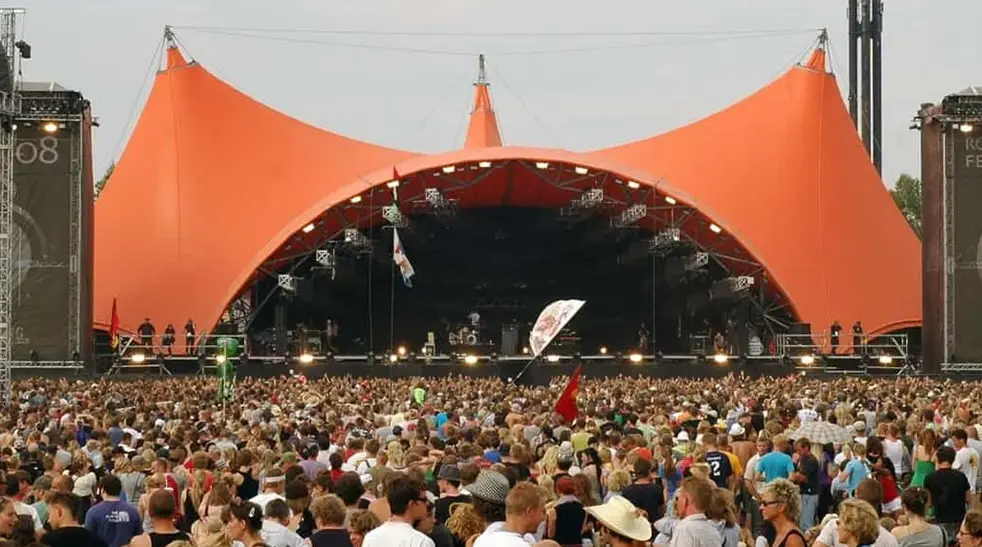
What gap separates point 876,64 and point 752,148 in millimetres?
17707

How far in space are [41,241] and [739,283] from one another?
54.7ft

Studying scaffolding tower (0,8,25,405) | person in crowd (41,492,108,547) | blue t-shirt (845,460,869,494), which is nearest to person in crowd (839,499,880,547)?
person in crowd (41,492,108,547)

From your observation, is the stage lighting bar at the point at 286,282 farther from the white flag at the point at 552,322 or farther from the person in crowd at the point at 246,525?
the person in crowd at the point at 246,525

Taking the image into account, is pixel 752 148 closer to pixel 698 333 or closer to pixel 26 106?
pixel 698 333

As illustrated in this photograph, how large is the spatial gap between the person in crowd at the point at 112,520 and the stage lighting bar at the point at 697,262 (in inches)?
1300

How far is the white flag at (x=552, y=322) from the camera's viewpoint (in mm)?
22438

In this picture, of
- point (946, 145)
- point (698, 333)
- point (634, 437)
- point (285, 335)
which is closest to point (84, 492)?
point (634, 437)

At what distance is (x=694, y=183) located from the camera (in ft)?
153

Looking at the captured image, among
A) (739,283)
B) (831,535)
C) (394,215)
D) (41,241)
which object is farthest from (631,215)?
A: (831,535)

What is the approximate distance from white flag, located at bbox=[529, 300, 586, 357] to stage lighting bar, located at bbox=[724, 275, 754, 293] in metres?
17.2

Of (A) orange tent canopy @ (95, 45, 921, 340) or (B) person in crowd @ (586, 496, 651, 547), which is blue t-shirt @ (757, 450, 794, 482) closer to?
(B) person in crowd @ (586, 496, 651, 547)

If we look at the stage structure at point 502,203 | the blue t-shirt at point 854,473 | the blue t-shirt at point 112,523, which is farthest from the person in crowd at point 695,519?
the stage structure at point 502,203

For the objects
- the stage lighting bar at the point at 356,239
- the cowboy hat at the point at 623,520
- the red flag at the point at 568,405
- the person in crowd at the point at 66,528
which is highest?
the stage lighting bar at the point at 356,239

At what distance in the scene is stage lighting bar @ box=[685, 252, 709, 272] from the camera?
40969 millimetres
